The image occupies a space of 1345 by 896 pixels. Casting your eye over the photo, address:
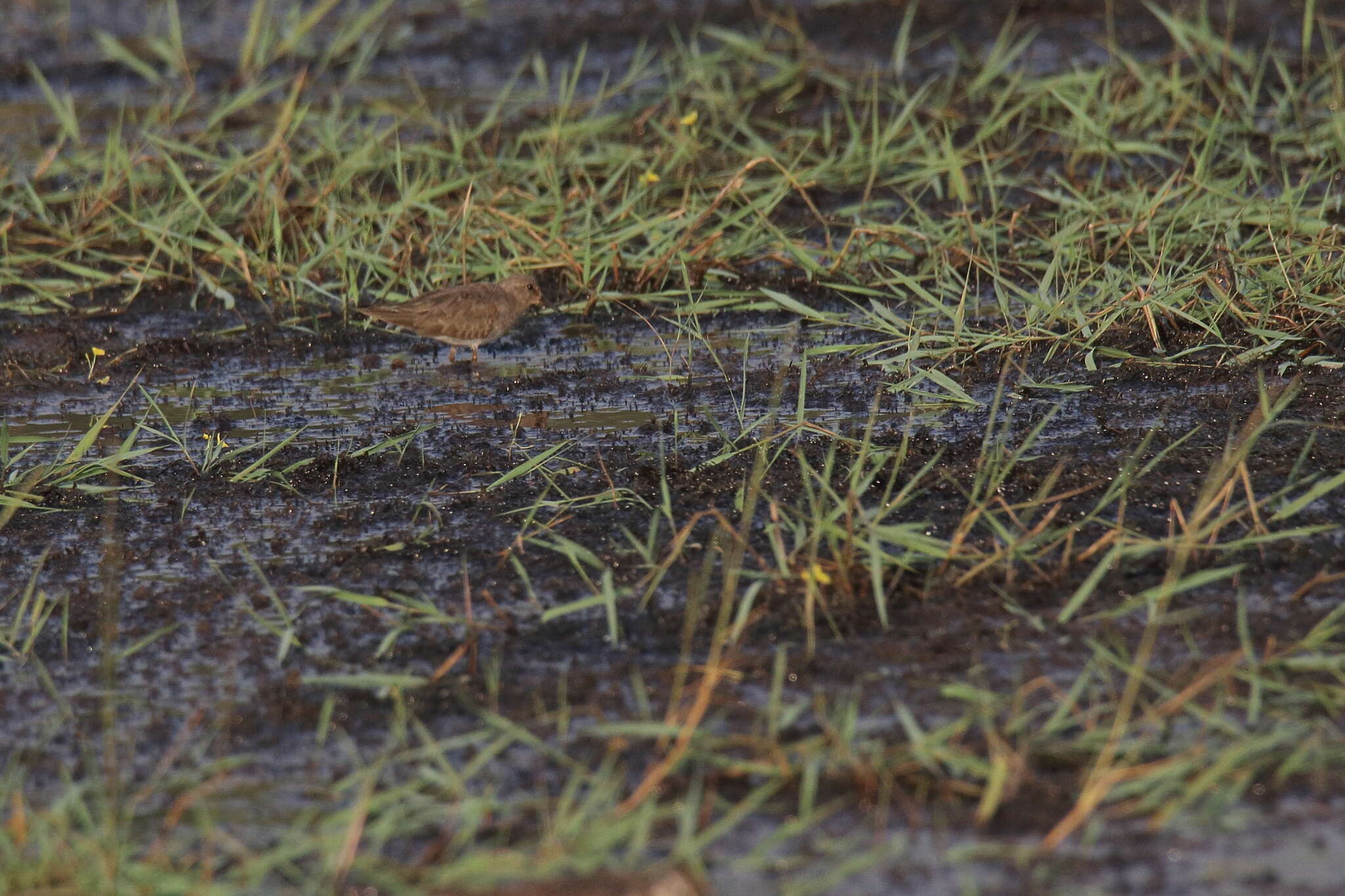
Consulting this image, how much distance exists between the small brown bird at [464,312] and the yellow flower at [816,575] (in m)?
2.83

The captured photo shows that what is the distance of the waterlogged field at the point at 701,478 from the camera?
164 inches

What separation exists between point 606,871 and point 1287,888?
1.53m

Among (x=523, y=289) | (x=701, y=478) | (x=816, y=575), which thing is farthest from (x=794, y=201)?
(x=816, y=575)

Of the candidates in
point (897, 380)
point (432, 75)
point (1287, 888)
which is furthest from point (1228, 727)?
point (432, 75)

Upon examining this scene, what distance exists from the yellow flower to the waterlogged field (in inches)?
2.6

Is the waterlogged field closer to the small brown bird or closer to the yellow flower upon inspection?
the yellow flower

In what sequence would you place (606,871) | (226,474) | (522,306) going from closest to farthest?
1. (606,871)
2. (226,474)
3. (522,306)

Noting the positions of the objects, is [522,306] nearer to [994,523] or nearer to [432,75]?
[994,523]

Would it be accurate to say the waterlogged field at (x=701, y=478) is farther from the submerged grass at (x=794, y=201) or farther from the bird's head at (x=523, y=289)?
the bird's head at (x=523, y=289)

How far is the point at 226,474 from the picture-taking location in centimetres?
645

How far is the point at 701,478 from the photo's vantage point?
6.15 metres

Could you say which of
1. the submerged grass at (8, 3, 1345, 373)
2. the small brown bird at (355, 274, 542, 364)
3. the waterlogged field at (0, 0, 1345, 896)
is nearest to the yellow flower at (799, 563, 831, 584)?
the waterlogged field at (0, 0, 1345, 896)

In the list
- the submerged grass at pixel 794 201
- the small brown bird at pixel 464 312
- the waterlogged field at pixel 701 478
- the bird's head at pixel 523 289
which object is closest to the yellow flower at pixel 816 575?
the waterlogged field at pixel 701 478

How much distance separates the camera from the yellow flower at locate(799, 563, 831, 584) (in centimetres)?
502
